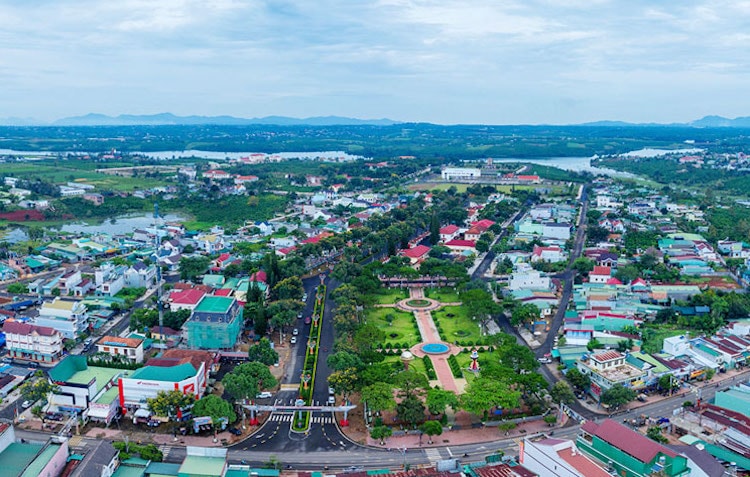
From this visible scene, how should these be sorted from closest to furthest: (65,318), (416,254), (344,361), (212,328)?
1. (344,361)
2. (212,328)
3. (65,318)
4. (416,254)

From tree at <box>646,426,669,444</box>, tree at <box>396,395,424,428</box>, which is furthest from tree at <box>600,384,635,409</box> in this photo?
tree at <box>396,395,424,428</box>

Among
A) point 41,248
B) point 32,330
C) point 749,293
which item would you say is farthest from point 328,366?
point 41,248

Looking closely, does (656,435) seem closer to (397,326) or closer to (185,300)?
(397,326)

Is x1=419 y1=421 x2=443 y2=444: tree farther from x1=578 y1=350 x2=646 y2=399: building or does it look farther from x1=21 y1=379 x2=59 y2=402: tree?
x1=21 y1=379 x2=59 y2=402: tree

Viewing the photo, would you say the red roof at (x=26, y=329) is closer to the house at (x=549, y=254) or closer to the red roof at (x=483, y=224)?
the house at (x=549, y=254)

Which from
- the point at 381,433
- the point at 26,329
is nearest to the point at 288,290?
the point at 26,329

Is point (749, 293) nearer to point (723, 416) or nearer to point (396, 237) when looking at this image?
point (723, 416)

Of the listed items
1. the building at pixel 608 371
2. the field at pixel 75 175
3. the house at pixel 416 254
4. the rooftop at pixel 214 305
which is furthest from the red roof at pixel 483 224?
the field at pixel 75 175
